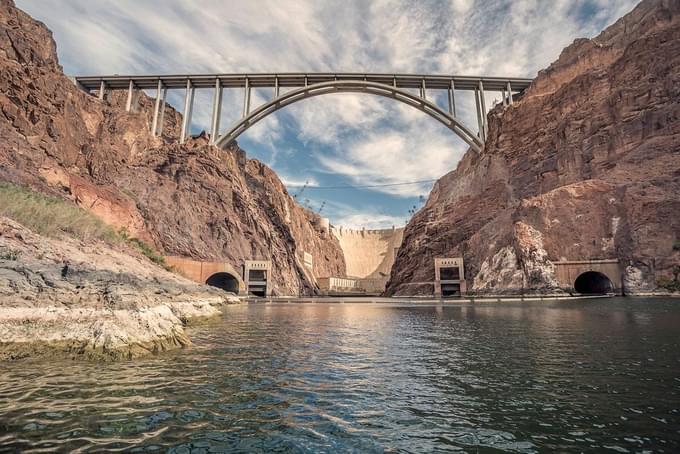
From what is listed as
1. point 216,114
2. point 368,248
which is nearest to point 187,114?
point 216,114

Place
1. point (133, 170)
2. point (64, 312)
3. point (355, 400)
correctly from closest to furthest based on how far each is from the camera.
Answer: point (355, 400) < point (64, 312) < point (133, 170)

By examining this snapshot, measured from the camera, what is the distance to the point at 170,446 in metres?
4.03

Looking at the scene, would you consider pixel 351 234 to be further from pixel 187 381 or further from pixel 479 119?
pixel 187 381

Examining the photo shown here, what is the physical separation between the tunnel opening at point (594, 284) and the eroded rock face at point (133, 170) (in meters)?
45.6

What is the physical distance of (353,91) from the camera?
71.9 metres

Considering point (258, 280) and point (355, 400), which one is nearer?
point (355, 400)

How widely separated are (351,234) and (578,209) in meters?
129

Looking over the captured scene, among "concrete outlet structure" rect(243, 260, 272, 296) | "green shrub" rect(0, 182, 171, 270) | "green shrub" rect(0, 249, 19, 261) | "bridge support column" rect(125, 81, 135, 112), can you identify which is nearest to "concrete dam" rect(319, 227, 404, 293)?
"concrete outlet structure" rect(243, 260, 272, 296)

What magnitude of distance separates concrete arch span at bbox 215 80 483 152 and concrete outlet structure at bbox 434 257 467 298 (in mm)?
25792

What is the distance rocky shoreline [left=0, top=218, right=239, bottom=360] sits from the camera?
8.09 meters

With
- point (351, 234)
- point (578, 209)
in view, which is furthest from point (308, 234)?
point (578, 209)

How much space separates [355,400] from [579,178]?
5204 centimetres

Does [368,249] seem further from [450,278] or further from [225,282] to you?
[225,282]

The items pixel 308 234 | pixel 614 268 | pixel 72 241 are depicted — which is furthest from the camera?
pixel 308 234
